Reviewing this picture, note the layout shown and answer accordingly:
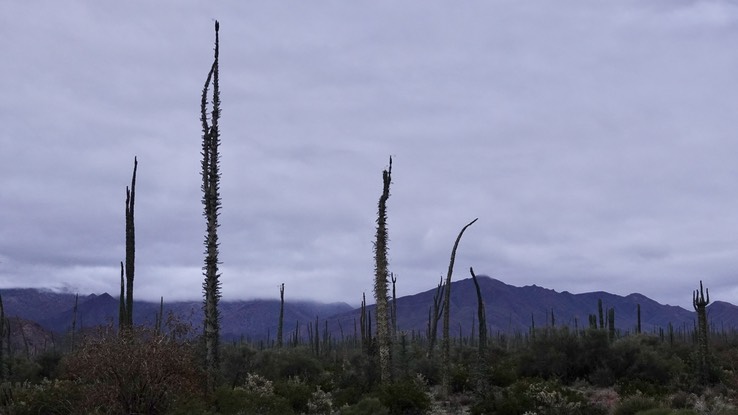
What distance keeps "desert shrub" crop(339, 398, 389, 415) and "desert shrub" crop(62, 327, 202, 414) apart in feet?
15.8

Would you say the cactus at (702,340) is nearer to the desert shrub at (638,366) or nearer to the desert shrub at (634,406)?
the desert shrub at (638,366)

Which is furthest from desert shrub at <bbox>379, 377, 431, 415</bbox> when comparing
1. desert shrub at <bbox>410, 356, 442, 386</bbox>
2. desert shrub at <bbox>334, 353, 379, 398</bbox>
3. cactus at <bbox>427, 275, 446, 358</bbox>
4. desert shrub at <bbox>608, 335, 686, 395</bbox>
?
cactus at <bbox>427, 275, 446, 358</bbox>

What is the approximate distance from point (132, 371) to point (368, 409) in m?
6.57

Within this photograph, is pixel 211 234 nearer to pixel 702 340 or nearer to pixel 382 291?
pixel 382 291

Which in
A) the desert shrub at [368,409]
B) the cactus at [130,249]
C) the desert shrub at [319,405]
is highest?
the cactus at [130,249]

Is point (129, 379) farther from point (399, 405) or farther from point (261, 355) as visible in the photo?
point (261, 355)

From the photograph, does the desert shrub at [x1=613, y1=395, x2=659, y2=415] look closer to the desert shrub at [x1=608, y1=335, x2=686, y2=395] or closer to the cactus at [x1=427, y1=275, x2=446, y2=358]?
the desert shrub at [x1=608, y1=335, x2=686, y2=395]

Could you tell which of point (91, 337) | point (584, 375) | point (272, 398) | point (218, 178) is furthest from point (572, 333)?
point (91, 337)

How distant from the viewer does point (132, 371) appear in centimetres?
1492

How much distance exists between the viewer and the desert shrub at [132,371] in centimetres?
1469

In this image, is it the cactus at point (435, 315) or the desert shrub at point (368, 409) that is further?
the cactus at point (435, 315)

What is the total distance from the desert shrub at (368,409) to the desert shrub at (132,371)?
4.82m

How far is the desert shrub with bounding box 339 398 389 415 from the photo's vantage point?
18188 mm

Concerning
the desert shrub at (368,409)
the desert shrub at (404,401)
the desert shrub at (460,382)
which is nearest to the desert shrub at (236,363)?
the desert shrub at (460,382)
